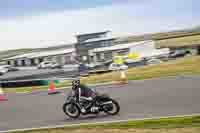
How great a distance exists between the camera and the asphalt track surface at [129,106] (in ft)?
35.5

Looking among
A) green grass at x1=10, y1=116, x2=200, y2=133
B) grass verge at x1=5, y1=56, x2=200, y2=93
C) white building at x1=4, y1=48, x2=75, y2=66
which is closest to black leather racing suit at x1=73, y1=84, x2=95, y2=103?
green grass at x1=10, y1=116, x2=200, y2=133

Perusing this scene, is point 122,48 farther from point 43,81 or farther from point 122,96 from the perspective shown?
point 122,96

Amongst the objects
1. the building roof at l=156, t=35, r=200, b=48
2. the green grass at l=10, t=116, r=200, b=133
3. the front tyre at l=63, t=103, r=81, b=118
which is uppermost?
the building roof at l=156, t=35, r=200, b=48

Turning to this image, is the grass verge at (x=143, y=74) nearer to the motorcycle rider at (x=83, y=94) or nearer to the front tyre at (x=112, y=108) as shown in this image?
the front tyre at (x=112, y=108)

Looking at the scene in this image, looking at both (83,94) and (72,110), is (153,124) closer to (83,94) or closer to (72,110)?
(83,94)

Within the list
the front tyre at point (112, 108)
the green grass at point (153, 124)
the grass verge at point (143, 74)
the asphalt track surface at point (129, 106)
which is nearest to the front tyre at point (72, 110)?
the asphalt track surface at point (129, 106)

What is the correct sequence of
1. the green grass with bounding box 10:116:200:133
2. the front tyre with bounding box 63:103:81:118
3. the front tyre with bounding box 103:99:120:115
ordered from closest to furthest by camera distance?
the green grass with bounding box 10:116:200:133, the front tyre with bounding box 103:99:120:115, the front tyre with bounding box 63:103:81:118

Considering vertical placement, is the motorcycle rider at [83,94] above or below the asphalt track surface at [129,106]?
above

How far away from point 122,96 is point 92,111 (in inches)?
169

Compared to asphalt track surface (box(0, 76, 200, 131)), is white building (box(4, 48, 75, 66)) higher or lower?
higher

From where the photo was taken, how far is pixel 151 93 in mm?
14992

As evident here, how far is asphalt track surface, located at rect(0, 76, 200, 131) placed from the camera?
10807 mm

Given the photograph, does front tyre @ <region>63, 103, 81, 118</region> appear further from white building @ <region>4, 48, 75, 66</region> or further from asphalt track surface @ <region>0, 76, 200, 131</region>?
white building @ <region>4, 48, 75, 66</region>

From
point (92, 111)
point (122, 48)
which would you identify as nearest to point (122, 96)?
point (92, 111)
